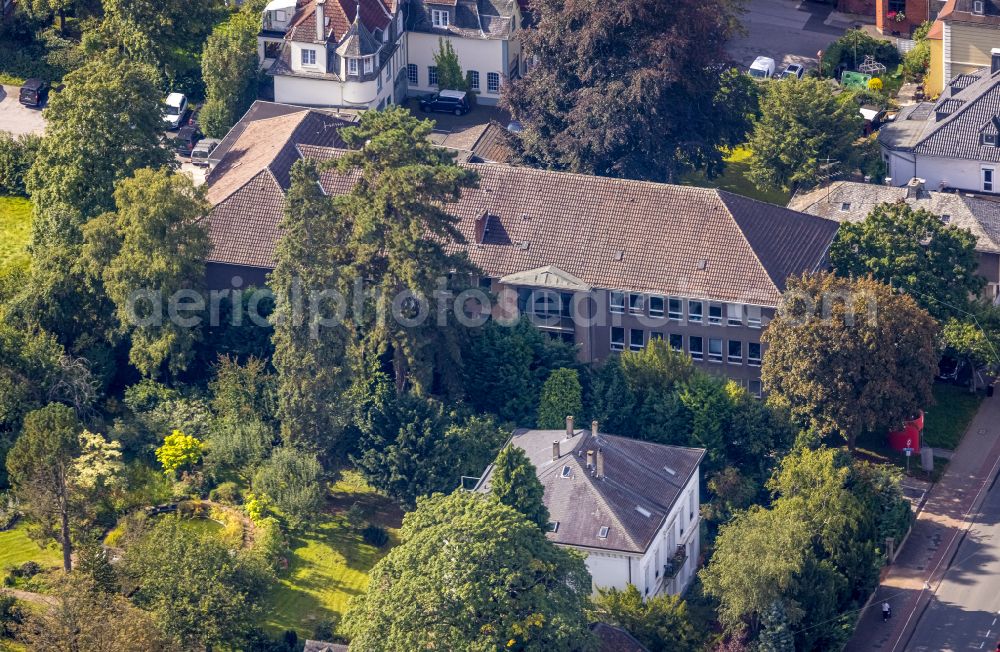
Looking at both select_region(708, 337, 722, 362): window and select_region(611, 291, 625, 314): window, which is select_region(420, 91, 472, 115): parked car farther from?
select_region(708, 337, 722, 362): window

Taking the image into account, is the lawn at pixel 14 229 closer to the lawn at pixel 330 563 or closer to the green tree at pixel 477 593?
the lawn at pixel 330 563

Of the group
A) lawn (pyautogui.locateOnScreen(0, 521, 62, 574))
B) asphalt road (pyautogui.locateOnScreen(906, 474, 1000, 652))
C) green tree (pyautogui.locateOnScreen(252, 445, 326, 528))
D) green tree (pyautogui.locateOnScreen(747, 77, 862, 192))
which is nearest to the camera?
asphalt road (pyautogui.locateOnScreen(906, 474, 1000, 652))

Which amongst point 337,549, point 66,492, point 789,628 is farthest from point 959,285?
point 66,492

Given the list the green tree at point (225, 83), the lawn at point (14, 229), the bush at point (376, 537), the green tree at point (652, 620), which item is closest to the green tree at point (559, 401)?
the bush at point (376, 537)

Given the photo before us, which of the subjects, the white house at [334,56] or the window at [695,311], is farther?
the white house at [334,56]

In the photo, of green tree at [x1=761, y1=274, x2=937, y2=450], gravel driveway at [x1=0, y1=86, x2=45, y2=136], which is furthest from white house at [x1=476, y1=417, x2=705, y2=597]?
gravel driveway at [x1=0, y1=86, x2=45, y2=136]

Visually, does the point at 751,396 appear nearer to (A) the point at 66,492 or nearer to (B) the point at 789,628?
(B) the point at 789,628

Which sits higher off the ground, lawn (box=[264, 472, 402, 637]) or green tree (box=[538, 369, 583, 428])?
green tree (box=[538, 369, 583, 428])
